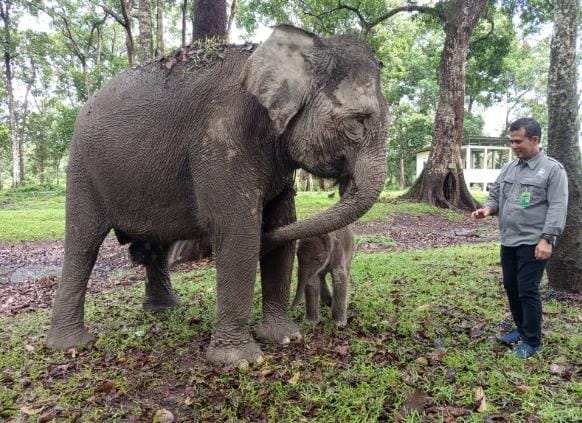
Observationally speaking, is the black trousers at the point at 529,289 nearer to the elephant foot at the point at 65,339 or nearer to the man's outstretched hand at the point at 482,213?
the man's outstretched hand at the point at 482,213

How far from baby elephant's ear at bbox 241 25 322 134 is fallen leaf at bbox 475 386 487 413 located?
96.4 inches

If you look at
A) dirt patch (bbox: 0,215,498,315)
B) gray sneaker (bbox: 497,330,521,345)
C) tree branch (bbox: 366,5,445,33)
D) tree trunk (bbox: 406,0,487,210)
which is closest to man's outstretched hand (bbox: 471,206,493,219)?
gray sneaker (bbox: 497,330,521,345)

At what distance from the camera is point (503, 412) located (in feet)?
10.9

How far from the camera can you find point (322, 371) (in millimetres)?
3998

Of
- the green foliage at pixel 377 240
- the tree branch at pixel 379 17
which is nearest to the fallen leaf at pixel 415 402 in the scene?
the green foliage at pixel 377 240

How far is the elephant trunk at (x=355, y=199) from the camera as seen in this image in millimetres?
3623

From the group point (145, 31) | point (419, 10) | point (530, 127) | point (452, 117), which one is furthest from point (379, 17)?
point (530, 127)

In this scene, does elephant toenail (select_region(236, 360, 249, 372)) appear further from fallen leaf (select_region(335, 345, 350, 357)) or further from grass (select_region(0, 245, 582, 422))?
fallen leaf (select_region(335, 345, 350, 357))

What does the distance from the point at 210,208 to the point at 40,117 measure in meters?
43.9

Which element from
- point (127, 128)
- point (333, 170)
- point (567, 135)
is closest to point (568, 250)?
point (567, 135)

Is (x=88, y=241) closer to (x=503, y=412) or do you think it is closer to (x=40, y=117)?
(x=503, y=412)

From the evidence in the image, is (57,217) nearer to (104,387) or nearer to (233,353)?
(104,387)

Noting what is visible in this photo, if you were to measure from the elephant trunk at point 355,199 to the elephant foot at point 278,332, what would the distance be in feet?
4.32

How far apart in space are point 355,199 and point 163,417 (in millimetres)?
2097
